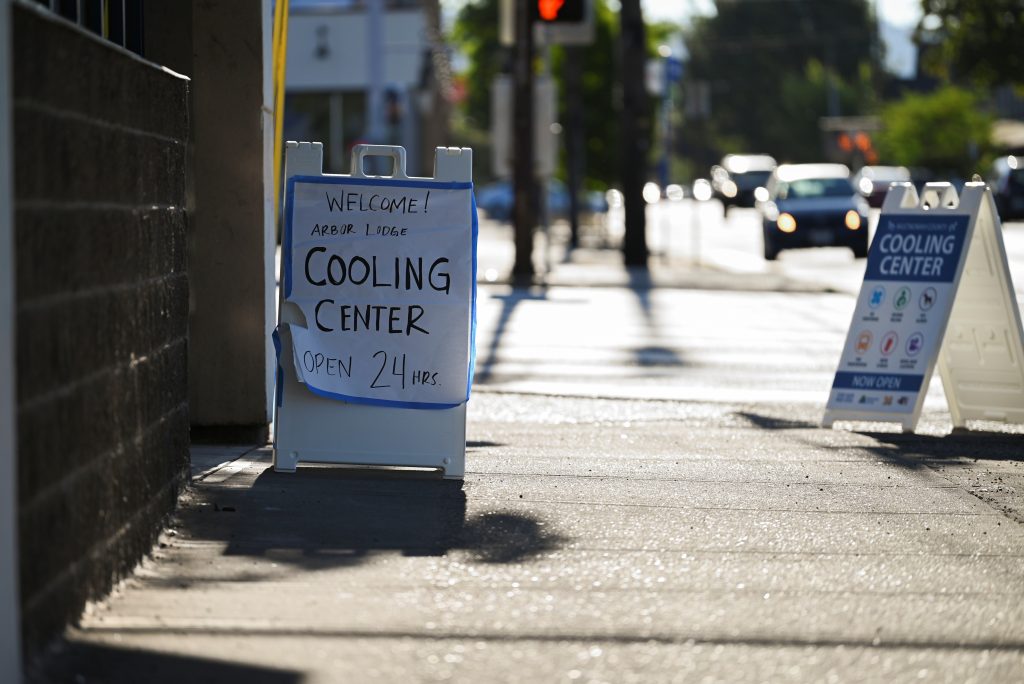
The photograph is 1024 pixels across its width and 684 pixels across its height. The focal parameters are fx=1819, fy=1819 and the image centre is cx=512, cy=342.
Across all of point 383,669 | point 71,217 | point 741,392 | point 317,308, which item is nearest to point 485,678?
point 383,669

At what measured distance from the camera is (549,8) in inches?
758

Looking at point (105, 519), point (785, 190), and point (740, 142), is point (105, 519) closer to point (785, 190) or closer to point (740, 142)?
point (785, 190)

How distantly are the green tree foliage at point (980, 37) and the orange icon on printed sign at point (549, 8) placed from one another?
27934mm

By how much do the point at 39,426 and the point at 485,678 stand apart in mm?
1227

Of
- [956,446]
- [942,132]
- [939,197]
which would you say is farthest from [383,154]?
[942,132]

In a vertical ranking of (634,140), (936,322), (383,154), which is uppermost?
(634,140)

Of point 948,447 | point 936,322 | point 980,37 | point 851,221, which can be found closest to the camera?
point 948,447

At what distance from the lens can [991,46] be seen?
46.1m

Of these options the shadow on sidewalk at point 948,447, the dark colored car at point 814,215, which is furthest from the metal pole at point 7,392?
the dark colored car at point 814,215

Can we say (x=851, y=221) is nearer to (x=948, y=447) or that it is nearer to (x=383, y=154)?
(x=948, y=447)

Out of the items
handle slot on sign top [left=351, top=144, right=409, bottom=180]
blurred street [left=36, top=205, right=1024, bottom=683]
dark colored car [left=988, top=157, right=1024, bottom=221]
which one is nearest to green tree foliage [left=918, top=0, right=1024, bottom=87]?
dark colored car [left=988, top=157, right=1024, bottom=221]

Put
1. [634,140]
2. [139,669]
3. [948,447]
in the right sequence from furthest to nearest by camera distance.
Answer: [634,140], [948,447], [139,669]

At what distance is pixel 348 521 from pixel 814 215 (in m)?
24.2

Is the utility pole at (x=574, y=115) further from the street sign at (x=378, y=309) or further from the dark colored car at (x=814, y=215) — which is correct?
the street sign at (x=378, y=309)
